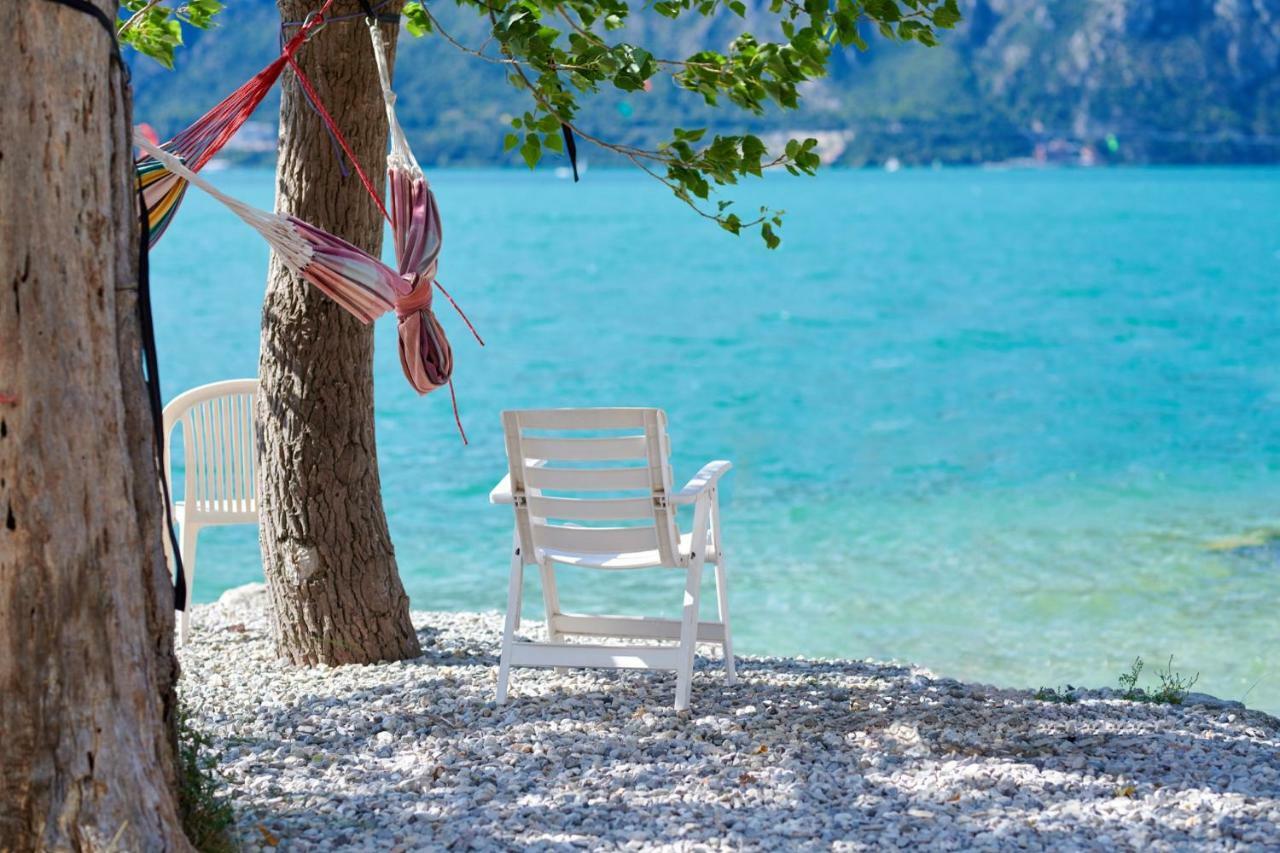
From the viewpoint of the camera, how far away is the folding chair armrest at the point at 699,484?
3.78 metres

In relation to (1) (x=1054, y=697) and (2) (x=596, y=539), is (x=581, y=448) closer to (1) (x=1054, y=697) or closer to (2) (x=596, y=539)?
(2) (x=596, y=539)

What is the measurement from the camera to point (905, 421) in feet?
53.2

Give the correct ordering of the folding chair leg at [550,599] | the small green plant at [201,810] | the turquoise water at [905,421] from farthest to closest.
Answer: the turquoise water at [905,421] < the folding chair leg at [550,599] < the small green plant at [201,810]

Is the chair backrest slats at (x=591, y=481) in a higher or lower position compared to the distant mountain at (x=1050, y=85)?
lower

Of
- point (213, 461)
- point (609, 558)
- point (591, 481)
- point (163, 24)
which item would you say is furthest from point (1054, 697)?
point (163, 24)

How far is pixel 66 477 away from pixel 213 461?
2539 millimetres

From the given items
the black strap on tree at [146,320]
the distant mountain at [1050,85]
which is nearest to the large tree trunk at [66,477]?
the black strap on tree at [146,320]

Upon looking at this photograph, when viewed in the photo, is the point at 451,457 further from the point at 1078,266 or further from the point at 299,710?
the point at 1078,266

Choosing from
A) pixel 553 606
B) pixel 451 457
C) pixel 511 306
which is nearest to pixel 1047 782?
pixel 553 606

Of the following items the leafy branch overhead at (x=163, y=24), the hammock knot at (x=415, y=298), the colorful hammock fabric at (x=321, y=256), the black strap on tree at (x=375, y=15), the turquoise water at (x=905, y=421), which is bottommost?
the turquoise water at (x=905, y=421)

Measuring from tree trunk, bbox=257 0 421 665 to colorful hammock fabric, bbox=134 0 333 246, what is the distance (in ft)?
0.57

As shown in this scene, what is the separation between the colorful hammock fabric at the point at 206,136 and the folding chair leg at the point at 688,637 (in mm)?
1699

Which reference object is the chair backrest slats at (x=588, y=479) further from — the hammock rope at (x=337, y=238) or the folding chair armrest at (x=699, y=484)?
the hammock rope at (x=337, y=238)

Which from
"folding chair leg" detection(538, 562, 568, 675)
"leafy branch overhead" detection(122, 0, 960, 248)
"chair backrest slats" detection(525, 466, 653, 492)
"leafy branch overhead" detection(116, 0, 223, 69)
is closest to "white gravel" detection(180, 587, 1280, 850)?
"folding chair leg" detection(538, 562, 568, 675)
